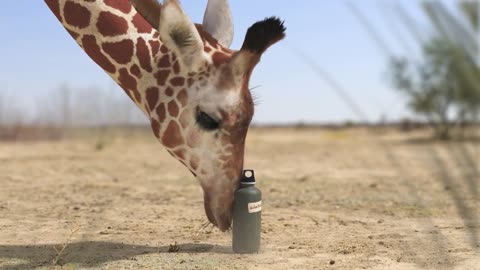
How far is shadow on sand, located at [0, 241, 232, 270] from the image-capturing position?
387 cm

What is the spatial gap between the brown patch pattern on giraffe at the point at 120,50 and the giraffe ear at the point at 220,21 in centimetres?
66

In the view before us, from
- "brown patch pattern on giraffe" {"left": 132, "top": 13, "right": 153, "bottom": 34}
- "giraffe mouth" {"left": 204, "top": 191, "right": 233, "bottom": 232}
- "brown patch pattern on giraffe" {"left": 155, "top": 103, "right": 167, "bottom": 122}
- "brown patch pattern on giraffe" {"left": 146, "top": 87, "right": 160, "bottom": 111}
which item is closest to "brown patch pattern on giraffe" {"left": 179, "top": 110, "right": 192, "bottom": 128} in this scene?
"brown patch pattern on giraffe" {"left": 155, "top": 103, "right": 167, "bottom": 122}

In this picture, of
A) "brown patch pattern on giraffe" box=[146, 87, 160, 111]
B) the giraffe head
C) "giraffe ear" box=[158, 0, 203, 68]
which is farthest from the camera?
"brown patch pattern on giraffe" box=[146, 87, 160, 111]

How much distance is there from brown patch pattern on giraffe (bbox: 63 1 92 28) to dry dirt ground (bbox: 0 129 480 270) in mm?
1782

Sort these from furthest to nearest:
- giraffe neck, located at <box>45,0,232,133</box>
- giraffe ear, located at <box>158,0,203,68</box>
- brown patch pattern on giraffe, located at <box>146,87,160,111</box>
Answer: brown patch pattern on giraffe, located at <box>146,87,160,111</box>, giraffe neck, located at <box>45,0,232,133</box>, giraffe ear, located at <box>158,0,203,68</box>

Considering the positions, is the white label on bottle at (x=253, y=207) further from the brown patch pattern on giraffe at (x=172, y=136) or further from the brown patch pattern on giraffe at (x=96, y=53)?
the brown patch pattern on giraffe at (x=96, y=53)

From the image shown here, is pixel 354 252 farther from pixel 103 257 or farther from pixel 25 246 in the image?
pixel 25 246

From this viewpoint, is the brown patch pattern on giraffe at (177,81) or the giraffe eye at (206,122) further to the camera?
the brown patch pattern on giraffe at (177,81)

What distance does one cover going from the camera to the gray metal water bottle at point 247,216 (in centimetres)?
386

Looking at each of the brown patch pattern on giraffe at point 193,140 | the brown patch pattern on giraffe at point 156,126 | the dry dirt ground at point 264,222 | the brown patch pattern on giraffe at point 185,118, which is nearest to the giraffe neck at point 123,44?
the brown patch pattern on giraffe at point 156,126

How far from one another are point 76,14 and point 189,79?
1246 millimetres

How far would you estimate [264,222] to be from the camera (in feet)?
18.3

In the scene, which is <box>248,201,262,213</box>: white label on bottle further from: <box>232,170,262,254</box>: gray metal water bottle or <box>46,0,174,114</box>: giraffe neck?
<box>46,0,174,114</box>: giraffe neck

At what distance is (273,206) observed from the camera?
21.9ft
